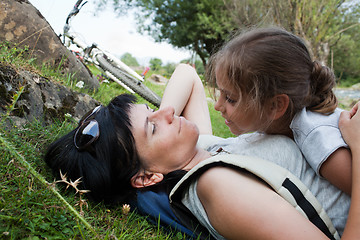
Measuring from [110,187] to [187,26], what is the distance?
725 inches

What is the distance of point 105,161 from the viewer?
5.95 ft

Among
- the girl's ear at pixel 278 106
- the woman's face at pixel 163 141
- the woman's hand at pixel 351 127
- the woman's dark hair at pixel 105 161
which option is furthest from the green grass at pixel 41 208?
the woman's hand at pixel 351 127

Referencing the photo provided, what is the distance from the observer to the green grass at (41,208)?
1.24 metres

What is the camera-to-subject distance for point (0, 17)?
3215 mm

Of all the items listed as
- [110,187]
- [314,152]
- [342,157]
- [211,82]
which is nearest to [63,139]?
[110,187]

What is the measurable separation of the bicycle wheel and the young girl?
2879 mm

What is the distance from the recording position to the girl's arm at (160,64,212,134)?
303 cm

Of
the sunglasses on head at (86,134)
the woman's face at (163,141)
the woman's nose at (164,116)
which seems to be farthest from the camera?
the woman's nose at (164,116)

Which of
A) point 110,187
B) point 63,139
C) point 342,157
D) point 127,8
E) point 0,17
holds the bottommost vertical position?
point 342,157

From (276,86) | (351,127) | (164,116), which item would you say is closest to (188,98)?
(164,116)

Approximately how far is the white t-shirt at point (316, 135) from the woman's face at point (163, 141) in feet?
2.25

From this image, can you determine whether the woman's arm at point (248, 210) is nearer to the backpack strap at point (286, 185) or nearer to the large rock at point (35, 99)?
the backpack strap at point (286, 185)

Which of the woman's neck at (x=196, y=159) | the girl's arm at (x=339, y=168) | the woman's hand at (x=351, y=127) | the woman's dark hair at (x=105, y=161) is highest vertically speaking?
the woman's dark hair at (x=105, y=161)

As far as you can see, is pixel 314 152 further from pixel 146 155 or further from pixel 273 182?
pixel 146 155
